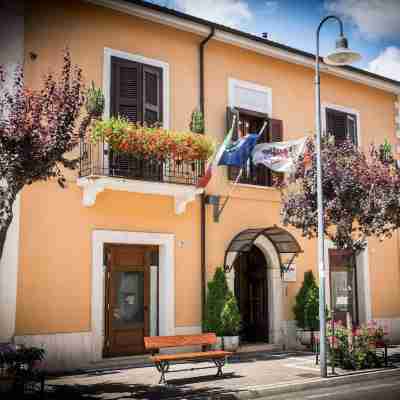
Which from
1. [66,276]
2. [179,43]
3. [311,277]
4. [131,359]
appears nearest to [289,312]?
[311,277]

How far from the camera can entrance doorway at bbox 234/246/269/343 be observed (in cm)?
1545

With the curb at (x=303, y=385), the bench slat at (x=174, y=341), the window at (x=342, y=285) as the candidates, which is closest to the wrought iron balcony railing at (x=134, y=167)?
the bench slat at (x=174, y=341)

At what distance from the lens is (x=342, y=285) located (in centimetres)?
1700

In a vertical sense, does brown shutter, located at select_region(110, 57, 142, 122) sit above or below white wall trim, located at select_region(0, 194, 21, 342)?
above

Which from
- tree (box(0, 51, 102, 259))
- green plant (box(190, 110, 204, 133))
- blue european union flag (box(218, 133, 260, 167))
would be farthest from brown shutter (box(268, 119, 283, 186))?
tree (box(0, 51, 102, 259))

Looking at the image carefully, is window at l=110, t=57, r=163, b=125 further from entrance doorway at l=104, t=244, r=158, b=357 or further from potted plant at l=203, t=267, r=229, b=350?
potted plant at l=203, t=267, r=229, b=350

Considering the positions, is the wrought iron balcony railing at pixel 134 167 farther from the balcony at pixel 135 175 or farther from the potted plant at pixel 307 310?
the potted plant at pixel 307 310

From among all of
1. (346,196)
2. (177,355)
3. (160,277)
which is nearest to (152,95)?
(160,277)

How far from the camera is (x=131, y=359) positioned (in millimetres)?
12633

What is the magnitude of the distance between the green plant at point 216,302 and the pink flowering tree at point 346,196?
2.25 m

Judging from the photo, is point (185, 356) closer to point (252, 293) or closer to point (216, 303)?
point (216, 303)

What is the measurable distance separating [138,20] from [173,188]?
13.4 feet

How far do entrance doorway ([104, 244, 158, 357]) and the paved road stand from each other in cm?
450

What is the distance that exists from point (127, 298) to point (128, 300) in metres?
0.06
